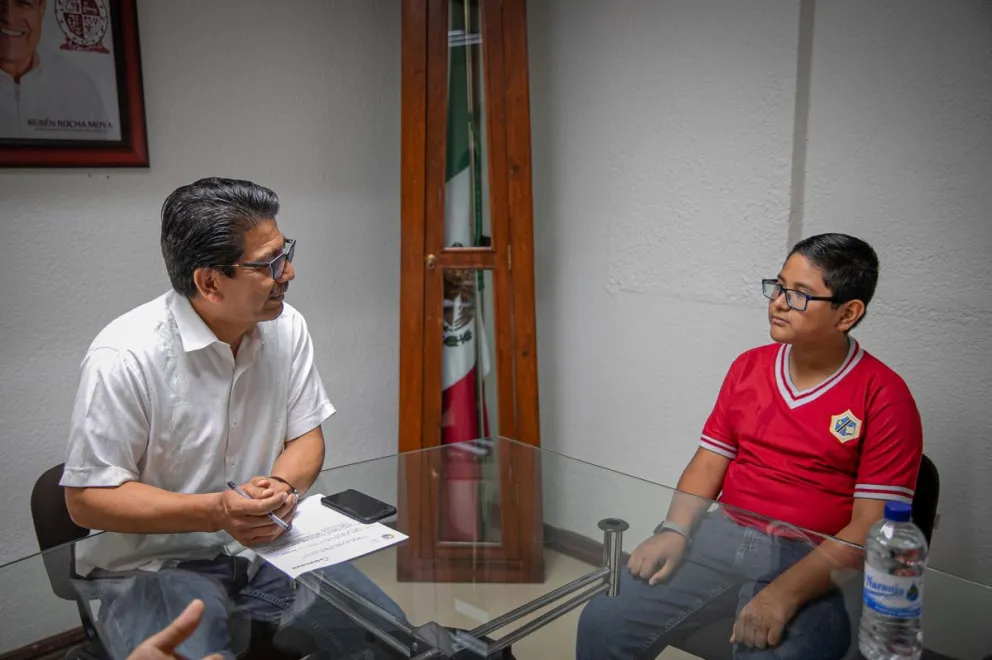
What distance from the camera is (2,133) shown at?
2.24m

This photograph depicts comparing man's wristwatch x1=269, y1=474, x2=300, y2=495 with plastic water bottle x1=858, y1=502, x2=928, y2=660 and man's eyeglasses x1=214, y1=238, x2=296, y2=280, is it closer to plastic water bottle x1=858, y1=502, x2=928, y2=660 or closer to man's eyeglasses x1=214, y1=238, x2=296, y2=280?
man's eyeglasses x1=214, y1=238, x2=296, y2=280

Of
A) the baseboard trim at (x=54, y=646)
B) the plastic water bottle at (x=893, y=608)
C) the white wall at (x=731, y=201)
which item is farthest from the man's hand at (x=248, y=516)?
the white wall at (x=731, y=201)

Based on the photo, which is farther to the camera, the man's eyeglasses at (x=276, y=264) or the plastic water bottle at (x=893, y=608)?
the man's eyeglasses at (x=276, y=264)

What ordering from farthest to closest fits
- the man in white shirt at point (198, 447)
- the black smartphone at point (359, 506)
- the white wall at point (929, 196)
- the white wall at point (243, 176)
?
the white wall at point (243, 176)
the white wall at point (929, 196)
the black smartphone at point (359, 506)
the man in white shirt at point (198, 447)

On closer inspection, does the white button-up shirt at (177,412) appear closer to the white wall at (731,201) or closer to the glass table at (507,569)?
the glass table at (507,569)

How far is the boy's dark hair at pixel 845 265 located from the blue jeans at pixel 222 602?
3.76ft

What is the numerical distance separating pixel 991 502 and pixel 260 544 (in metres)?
1.79

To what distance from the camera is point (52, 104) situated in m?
2.32

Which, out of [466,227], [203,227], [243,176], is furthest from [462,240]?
[203,227]

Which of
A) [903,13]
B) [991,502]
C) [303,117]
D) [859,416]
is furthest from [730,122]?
[303,117]

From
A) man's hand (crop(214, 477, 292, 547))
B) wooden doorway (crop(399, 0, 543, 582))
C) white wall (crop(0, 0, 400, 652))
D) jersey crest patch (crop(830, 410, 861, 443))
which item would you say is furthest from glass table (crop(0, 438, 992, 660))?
white wall (crop(0, 0, 400, 652))

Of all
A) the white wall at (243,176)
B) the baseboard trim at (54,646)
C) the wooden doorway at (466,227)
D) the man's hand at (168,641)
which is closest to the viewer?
the man's hand at (168,641)

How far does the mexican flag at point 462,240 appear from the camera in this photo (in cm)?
271

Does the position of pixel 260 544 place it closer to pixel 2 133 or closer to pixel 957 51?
pixel 2 133
